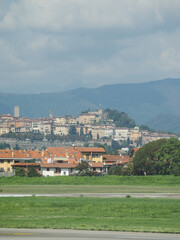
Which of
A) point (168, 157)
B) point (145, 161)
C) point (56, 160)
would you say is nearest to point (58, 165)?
point (56, 160)

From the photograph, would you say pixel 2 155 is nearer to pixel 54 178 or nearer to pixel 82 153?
pixel 82 153

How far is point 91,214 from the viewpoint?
4241 cm

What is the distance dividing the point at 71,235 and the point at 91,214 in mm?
11153

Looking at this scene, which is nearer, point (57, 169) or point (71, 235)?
point (71, 235)

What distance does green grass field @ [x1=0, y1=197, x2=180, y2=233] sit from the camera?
116 feet

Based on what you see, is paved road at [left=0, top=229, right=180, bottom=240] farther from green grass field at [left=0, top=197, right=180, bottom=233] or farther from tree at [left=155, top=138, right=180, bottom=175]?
tree at [left=155, top=138, right=180, bottom=175]

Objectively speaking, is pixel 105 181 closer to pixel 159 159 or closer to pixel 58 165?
pixel 159 159

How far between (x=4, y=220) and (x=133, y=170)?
7520 centimetres

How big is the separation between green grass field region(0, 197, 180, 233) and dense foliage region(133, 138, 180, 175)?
5572 centimetres

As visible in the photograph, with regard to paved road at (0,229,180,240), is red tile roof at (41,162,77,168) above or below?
above

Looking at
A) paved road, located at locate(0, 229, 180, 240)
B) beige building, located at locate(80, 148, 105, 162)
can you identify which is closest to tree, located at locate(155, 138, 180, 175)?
beige building, located at locate(80, 148, 105, 162)

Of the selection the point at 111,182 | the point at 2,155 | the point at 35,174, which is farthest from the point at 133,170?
the point at 2,155

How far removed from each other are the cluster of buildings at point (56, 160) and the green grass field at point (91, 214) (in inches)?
3417

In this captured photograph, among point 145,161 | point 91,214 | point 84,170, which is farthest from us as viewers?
point 84,170
